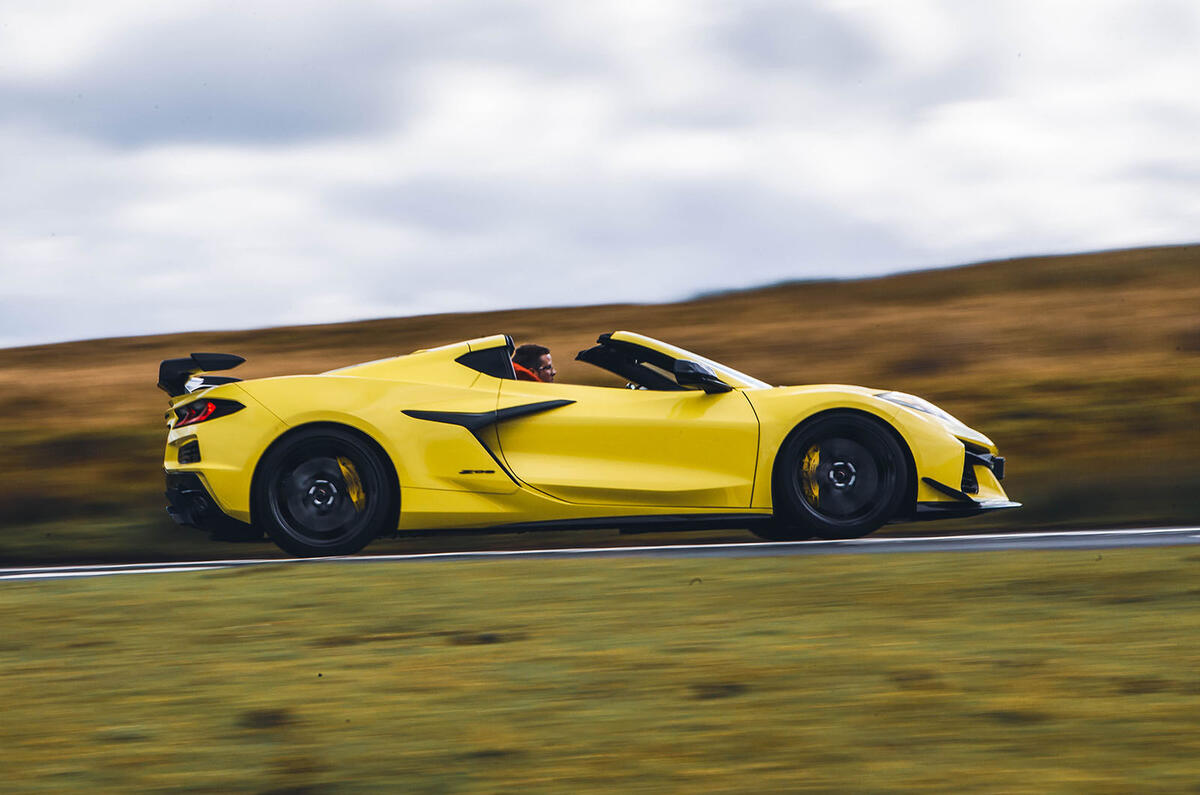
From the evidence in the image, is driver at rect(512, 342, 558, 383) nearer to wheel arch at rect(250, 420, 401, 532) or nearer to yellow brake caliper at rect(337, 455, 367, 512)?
wheel arch at rect(250, 420, 401, 532)

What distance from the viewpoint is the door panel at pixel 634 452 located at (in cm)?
777

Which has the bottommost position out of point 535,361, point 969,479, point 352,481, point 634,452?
point 969,479

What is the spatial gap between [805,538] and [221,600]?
3384 mm

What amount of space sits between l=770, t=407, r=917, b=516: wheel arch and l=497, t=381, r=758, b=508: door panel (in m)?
0.13

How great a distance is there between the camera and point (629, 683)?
4.08m

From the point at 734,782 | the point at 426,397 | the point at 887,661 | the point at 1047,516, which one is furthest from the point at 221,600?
the point at 1047,516

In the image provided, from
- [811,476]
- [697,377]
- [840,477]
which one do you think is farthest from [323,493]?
[840,477]

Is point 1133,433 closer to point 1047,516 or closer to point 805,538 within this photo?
point 1047,516

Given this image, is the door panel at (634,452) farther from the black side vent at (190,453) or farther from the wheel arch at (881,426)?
the black side vent at (190,453)

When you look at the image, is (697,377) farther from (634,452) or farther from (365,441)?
(365,441)

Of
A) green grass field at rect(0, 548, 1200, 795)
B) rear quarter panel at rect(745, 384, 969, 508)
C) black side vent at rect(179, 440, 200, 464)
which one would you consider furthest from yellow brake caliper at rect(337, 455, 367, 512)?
rear quarter panel at rect(745, 384, 969, 508)

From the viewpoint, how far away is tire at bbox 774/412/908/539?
7801mm

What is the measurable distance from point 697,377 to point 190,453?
110 inches

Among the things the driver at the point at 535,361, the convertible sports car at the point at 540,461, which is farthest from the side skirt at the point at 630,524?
the driver at the point at 535,361
